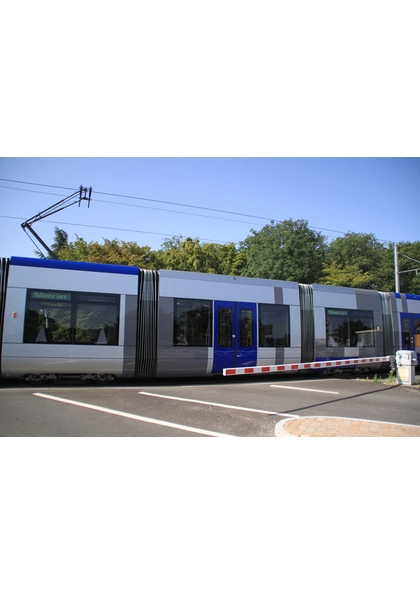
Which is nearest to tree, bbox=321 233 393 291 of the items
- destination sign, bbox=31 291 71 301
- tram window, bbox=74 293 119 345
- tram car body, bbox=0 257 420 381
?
tram car body, bbox=0 257 420 381

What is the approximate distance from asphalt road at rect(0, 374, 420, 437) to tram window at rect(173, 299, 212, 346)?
1371mm

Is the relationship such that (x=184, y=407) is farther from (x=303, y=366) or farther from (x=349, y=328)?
(x=349, y=328)

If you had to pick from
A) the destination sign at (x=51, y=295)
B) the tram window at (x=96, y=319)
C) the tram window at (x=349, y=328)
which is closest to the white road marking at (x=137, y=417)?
the tram window at (x=96, y=319)

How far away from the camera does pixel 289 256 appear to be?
32.9m

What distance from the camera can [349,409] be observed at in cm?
716

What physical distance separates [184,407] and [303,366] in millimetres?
5551

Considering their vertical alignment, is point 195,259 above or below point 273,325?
above

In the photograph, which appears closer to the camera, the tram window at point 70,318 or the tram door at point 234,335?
the tram window at point 70,318

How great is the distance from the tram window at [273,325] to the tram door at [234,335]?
27 cm

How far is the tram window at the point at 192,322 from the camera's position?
10492mm

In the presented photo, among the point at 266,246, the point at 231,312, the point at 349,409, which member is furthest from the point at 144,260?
the point at 349,409

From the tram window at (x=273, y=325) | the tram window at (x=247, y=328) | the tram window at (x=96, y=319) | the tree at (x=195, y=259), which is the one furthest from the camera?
the tree at (x=195, y=259)

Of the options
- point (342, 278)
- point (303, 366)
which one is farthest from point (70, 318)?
point (342, 278)

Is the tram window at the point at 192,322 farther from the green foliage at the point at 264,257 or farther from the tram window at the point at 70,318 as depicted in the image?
the green foliage at the point at 264,257
